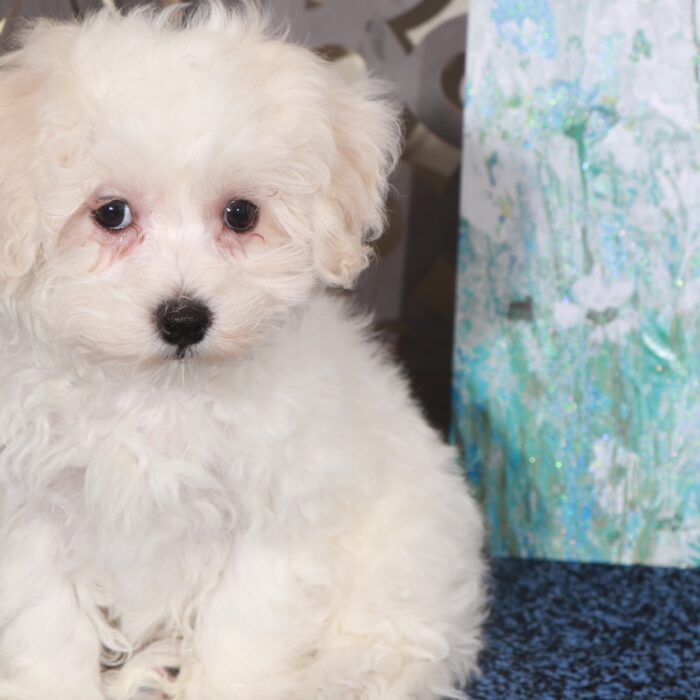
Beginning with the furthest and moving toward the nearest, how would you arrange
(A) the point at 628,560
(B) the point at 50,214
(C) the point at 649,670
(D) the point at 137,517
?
1. (A) the point at 628,560
2. (C) the point at 649,670
3. (D) the point at 137,517
4. (B) the point at 50,214

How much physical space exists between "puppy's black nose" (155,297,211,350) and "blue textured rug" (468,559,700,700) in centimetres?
118

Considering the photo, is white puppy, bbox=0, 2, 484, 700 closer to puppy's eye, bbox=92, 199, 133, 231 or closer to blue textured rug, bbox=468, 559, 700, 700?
puppy's eye, bbox=92, 199, 133, 231

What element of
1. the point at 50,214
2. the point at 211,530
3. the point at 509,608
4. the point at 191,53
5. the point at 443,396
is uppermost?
the point at 191,53

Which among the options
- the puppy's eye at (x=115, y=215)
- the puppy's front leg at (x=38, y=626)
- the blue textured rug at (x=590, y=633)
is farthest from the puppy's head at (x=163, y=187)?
the blue textured rug at (x=590, y=633)

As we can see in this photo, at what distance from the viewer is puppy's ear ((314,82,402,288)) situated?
93.5 inches

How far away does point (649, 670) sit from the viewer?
281 cm

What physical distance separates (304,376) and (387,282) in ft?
6.30

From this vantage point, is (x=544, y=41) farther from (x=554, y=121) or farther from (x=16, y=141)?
(x=16, y=141)

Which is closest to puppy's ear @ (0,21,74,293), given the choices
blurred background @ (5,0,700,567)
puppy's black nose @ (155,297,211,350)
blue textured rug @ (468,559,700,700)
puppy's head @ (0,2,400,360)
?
puppy's head @ (0,2,400,360)

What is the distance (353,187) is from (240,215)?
0.26 metres

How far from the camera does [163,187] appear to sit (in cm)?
220

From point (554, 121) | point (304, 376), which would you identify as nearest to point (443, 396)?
point (554, 121)

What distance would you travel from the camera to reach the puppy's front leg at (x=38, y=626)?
8.07ft

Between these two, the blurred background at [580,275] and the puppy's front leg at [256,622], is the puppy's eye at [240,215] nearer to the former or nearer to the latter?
the puppy's front leg at [256,622]
